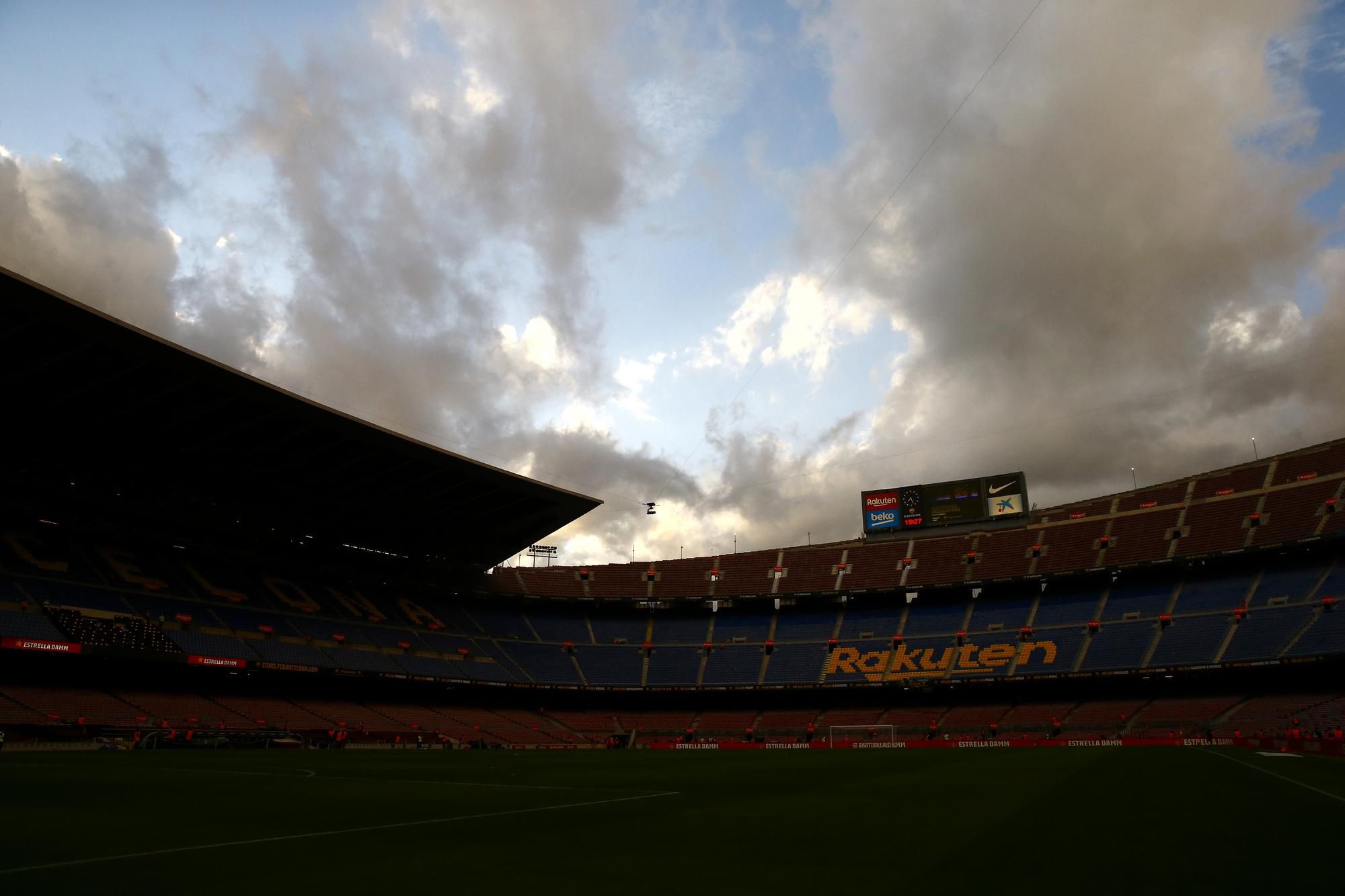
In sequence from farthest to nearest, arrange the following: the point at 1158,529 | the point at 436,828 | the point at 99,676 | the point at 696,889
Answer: the point at 1158,529 → the point at 99,676 → the point at 436,828 → the point at 696,889

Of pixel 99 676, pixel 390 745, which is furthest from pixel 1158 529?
pixel 99 676

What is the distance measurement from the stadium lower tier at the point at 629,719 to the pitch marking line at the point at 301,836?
35.8 metres

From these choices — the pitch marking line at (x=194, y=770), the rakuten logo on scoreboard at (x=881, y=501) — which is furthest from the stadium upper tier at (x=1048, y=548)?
the pitch marking line at (x=194, y=770)

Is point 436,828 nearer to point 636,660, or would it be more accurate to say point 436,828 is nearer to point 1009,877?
point 1009,877

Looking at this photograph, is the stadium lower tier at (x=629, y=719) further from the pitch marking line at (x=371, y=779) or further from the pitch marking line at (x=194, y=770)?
the pitch marking line at (x=371, y=779)

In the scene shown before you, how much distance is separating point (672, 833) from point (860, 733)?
2139 inches

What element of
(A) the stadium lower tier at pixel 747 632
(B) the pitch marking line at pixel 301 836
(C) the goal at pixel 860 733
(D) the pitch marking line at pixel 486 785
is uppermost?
(A) the stadium lower tier at pixel 747 632

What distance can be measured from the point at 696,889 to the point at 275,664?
50013 millimetres

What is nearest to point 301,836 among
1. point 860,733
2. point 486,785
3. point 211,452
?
point 486,785

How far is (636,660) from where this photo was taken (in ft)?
229

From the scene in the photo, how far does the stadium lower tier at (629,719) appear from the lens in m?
38.8

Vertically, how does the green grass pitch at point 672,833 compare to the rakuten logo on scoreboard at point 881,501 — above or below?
below

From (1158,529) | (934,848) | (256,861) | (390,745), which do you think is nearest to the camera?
(256,861)

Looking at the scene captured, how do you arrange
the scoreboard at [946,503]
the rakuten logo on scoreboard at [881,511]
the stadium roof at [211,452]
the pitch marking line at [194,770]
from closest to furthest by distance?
the pitch marking line at [194,770], the stadium roof at [211,452], the scoreboard at [946,503], the rakuten logo on scoreboard at [881,511]
